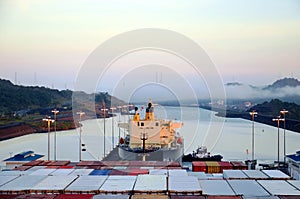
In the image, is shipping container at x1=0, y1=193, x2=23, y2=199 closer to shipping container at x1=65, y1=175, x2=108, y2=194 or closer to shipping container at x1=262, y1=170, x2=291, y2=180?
shipping container at x1=65, y1=175, x2=108, y2=194

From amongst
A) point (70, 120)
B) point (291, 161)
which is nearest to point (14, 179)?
point (291, 161)

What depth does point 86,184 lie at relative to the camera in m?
4.80

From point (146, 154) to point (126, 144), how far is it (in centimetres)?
133

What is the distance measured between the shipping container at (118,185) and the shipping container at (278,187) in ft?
5.90

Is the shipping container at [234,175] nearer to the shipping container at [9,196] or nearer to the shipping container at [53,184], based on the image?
the shipping container at [53,184]

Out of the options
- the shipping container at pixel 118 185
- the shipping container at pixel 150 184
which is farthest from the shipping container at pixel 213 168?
the shipping container at pixel 118 185

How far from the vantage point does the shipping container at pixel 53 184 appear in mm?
4488

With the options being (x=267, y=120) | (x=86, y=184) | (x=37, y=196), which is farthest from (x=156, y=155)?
(x=267, y=120)

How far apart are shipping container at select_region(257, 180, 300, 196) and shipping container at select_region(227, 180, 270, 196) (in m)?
0.09

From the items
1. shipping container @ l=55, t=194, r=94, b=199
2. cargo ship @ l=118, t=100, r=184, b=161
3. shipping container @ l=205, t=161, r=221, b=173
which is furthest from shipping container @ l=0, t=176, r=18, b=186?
cargo ship @ l=118, t=100, r=184, b=161

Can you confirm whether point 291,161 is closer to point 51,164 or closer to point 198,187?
point 198,187

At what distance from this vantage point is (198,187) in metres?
4.52

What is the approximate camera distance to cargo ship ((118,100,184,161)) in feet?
39.6

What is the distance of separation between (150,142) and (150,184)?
8.01 metres
